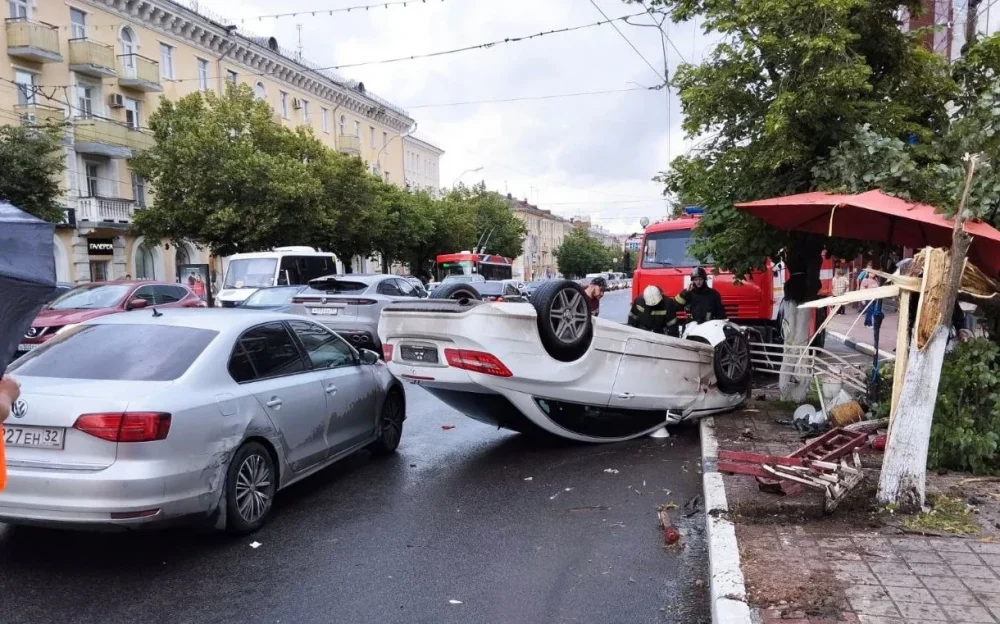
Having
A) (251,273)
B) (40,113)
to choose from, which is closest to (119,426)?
(251,273)

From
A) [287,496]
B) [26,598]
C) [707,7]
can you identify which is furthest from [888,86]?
[26,598]

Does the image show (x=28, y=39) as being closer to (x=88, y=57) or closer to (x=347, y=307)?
(x=88, y=57)

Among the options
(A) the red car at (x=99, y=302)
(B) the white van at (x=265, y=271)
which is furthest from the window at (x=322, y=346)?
(B) the white van at (x=265, y=271)

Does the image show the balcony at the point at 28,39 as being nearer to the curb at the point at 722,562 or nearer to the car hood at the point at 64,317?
the car hood at the point at 64,317

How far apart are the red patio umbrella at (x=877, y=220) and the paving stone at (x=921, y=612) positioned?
2699mm

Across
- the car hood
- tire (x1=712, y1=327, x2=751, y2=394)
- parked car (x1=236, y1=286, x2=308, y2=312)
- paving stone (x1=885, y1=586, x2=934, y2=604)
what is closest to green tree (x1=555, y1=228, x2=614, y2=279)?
parked car (x1=236, y1=286, x2=308, y2=312)

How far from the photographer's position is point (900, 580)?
152 inches

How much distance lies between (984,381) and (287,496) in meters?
5.51

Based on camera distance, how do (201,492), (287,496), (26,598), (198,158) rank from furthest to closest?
(198,158), (287,496), (201,492), (26,598)

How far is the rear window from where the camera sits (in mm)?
4805

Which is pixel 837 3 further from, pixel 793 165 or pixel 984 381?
pixel 984 381

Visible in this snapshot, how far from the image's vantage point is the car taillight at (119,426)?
430 cm

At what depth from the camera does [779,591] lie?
3775 mm

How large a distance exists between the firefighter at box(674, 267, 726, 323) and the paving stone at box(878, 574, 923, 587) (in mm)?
5771
